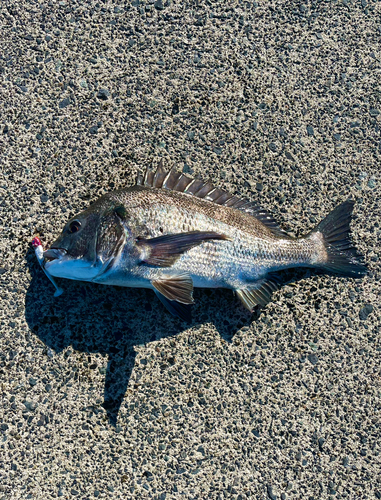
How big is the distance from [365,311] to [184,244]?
1421mm

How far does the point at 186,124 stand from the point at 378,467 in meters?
2.62

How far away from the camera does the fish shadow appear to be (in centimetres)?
276

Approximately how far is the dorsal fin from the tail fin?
27cm

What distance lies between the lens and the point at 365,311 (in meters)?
3.01

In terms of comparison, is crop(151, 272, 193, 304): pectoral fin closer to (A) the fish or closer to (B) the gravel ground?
(A) the fish

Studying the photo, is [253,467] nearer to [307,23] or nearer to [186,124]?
[186,124]

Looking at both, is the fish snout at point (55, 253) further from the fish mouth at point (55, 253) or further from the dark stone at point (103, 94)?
the dark stone at point (103, 94)

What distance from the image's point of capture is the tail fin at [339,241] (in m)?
2.84

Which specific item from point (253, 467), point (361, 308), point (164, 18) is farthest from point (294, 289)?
point (164, 18)

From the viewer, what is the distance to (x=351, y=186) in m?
3.09

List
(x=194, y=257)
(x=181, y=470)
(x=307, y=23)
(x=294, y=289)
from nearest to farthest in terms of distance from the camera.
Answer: (x=194, y=257), (x=181, y=470), (x=294, y=289), (x=307, y=23)

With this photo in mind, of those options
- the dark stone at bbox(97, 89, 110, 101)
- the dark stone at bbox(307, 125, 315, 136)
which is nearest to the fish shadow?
the dark stone at bbox(97, 89, 110, 101)

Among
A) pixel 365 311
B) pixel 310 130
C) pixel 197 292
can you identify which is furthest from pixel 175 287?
pixel 310 130

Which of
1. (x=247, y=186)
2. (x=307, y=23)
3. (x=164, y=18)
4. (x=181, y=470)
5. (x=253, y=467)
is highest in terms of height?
(x=307, y=23)
